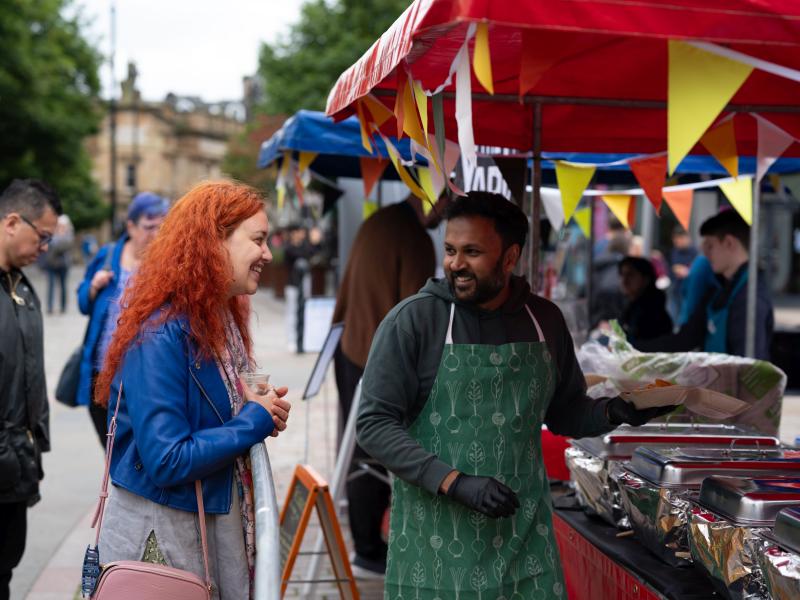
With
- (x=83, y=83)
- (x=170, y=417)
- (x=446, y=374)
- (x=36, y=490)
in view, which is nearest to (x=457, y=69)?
(x=446, y=374)

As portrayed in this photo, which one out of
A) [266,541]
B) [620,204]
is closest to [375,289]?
[620,204]

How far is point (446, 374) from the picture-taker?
9.65 ft

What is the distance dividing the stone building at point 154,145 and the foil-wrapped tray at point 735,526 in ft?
319

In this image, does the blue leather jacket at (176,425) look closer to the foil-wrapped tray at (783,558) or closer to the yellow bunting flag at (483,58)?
the yellow bunting flag at (483,58)

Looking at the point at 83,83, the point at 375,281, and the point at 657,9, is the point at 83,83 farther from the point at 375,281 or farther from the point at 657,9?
the point at 657,9

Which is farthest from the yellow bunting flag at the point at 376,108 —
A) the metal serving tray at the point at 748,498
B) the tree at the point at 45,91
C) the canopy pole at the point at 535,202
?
the tree at the point at 45,91

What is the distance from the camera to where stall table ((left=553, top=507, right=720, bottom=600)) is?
304cm

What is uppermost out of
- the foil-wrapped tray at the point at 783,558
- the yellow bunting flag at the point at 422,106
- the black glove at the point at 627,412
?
the yellow bunting flag at the point at 422,106

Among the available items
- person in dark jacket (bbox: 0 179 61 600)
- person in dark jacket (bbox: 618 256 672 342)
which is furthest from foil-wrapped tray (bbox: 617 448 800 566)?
person in dark jacket (bbox: 618 256 672 342)

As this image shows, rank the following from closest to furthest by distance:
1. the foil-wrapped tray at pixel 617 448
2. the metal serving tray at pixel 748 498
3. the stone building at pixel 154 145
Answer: the metal serving tray at pixel 748 498
the foil-wrapped tray at pixel 617 448
the stone building at pixel 154 145

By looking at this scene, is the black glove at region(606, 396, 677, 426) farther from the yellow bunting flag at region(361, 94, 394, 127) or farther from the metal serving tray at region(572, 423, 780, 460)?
the yellow bunting flag at region(361, 94, 394, 127)

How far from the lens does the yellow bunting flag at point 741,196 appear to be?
19.1ft

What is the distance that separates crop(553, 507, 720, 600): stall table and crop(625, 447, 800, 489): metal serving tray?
27 cm

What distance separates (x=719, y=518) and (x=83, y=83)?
133ft
